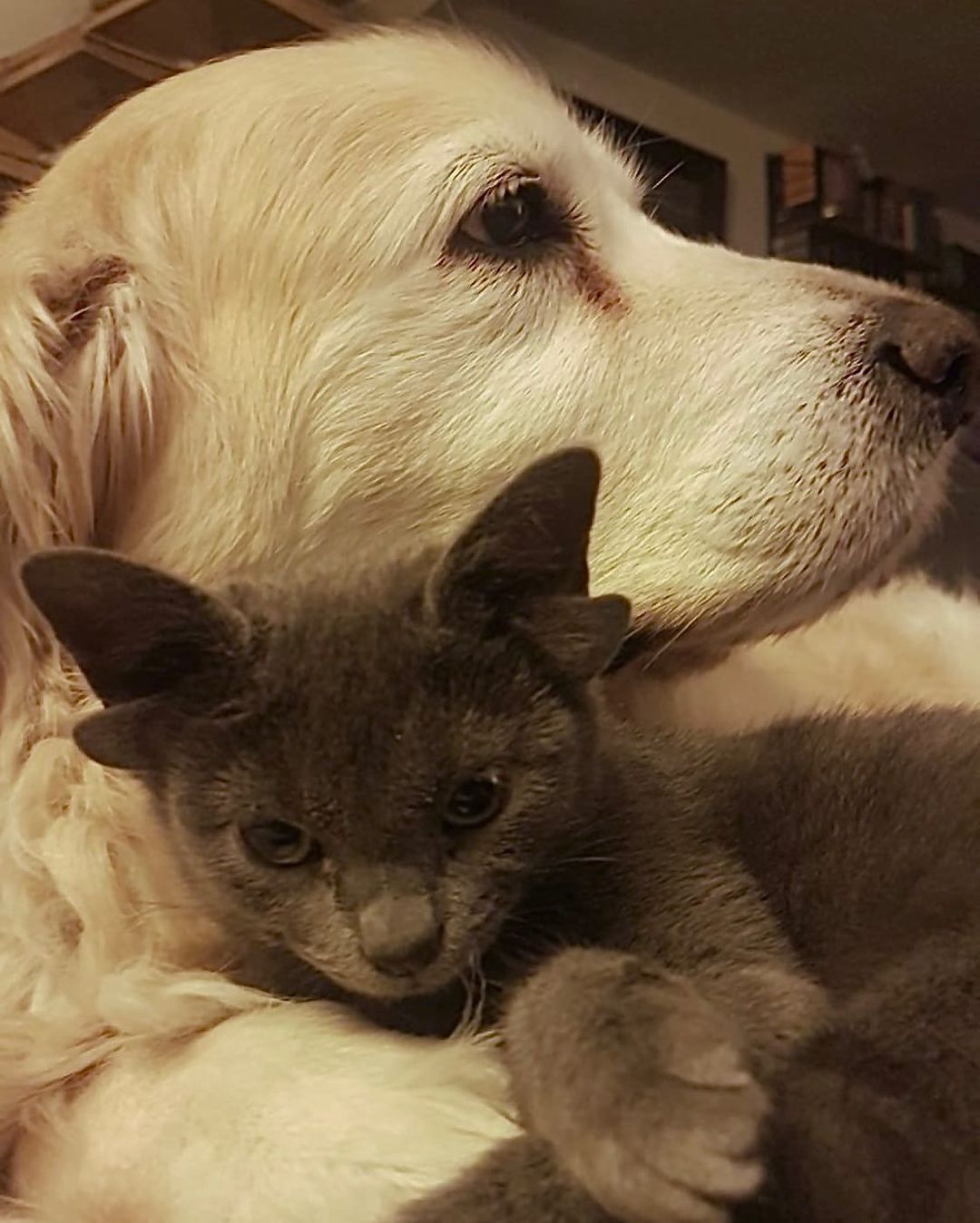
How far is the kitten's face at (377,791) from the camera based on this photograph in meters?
0.63

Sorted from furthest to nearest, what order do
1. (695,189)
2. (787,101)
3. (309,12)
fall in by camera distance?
1. (787,101)
2. (695,189)
3. (309,12)

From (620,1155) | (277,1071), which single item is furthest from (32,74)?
(620,1155)

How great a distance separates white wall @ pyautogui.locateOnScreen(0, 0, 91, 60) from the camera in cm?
258

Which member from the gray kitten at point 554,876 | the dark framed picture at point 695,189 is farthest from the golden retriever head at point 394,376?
the dark framed picture at point 695,189

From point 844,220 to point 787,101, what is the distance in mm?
405

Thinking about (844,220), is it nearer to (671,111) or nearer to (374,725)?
(671,111)

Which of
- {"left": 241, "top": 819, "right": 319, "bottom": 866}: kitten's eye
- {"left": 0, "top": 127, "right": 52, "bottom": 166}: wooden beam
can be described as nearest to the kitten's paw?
{"left": 241, "top": 819, "right": 319, "bottom": 866}: kitten's eye

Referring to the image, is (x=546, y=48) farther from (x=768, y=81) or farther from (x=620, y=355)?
(x=620, y=355)

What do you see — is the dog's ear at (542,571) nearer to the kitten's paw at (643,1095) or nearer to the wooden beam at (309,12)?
the kitten's paw at (643,1095)

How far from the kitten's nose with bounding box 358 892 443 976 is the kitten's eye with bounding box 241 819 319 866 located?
0.04 meters

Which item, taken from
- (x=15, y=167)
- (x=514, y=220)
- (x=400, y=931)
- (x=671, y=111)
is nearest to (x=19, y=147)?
(x=15, y=167)

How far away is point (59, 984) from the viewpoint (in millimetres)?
848

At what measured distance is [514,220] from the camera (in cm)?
102

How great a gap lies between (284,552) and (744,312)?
0.37 m
